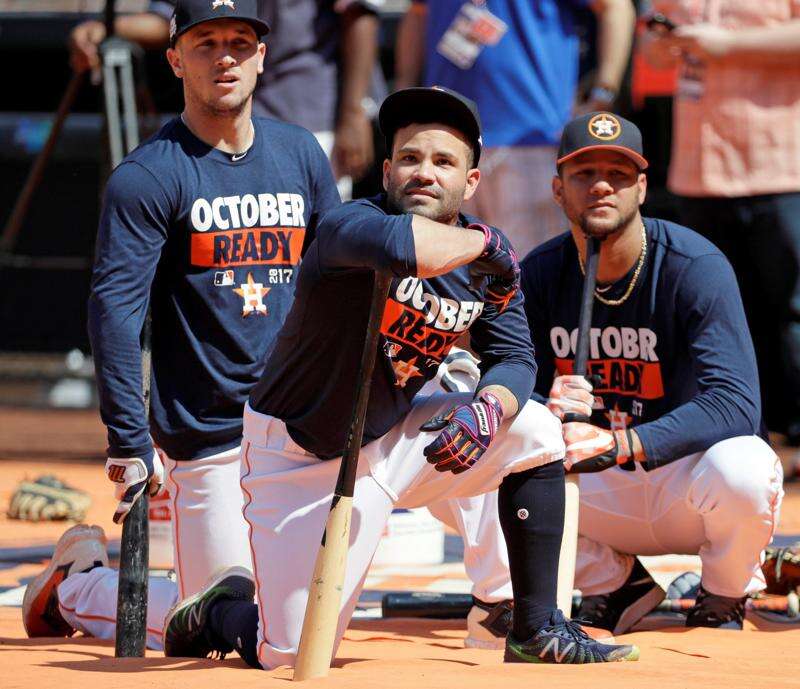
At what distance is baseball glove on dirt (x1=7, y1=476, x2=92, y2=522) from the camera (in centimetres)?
634

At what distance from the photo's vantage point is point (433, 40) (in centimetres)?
710

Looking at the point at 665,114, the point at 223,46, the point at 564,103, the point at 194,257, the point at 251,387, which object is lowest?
the point at 251,387

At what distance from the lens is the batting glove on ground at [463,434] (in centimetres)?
357

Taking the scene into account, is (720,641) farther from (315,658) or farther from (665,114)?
(665,114)

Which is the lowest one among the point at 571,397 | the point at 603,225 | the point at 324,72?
the point at 571,397

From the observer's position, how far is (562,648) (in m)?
3.64

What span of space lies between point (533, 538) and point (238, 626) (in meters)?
0.76

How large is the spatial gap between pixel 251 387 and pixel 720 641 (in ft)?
4.61

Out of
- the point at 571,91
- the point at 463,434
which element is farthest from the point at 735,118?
the point at 463,434

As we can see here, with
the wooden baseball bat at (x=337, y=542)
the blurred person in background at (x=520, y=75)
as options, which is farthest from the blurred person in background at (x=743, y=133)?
the wooden baseball bat at (x=337, y=542)

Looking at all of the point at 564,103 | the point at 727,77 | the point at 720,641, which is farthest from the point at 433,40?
the point at 720,641

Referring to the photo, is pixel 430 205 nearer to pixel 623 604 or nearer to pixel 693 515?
pixel 693 515

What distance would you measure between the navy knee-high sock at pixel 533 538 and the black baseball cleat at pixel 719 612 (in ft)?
2.69

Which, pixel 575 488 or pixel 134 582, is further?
pixel 575 488
